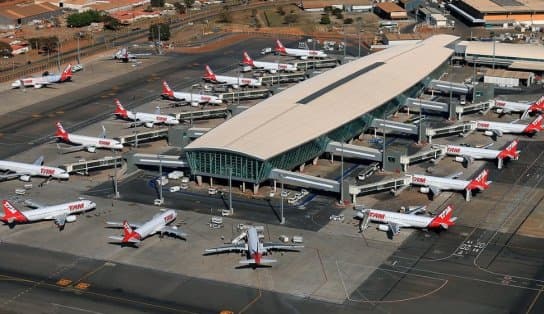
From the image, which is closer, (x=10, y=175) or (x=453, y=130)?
(x=10, y=175)

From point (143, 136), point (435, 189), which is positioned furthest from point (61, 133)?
point (435, 189)

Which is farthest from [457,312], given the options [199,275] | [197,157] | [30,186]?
[30,186]

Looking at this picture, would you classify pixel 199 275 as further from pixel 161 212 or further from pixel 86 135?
pixel 86 135

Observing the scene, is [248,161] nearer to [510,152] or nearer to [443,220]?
[443,220]

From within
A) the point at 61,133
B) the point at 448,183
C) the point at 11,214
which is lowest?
the point at 11,214

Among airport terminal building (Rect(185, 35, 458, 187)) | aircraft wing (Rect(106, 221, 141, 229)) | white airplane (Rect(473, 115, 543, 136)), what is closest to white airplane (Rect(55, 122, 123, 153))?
airport terminal building (Rect(185, 35, 458, 187))

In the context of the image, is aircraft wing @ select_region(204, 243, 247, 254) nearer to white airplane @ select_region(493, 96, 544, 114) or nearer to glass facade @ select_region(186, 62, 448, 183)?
glass facade @ select_region(186, 62, 448, 183)

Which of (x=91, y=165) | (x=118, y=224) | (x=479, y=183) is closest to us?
(x=118, y=224)
